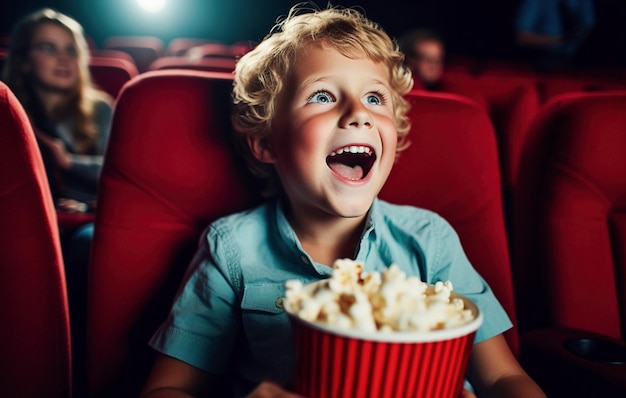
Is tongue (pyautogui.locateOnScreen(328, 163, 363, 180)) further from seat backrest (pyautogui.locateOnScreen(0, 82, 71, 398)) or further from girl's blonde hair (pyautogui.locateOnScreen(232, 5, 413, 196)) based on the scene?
seat backrest (pyautogui.locateOnScreen(0, 82, 71, 398))

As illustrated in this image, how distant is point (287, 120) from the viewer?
34.2 inches

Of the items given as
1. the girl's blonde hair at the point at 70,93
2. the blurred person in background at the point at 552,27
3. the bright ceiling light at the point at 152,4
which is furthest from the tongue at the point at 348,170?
the blurred person in background at the point at 552,27

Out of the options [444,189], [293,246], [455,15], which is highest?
[455,15]

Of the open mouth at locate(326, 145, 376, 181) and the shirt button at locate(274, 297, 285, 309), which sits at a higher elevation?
the open mouth at locate(326, 145, 376, 181)

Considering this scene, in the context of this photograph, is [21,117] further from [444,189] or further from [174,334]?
[444,189]

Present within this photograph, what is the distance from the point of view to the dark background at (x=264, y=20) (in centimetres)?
573

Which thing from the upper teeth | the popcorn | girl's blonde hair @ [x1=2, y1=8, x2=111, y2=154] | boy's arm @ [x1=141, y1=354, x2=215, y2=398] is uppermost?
the upper teeth

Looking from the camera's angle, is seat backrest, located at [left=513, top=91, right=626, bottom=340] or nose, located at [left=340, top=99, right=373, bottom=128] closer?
nose, located at [left=340, top=99, right=373, bottom=128]

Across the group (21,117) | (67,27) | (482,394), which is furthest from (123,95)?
(67,27)

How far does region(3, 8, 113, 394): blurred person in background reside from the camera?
171cm

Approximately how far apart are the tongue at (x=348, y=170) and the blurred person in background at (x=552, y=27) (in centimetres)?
363

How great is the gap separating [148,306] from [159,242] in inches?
3.8

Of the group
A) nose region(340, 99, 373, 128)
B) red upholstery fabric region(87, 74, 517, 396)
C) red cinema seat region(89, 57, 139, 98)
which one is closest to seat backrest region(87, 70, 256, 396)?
red upholstery fabric region(87, 74, 517, 396)

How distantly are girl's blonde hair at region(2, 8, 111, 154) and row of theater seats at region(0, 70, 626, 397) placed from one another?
1088mm
